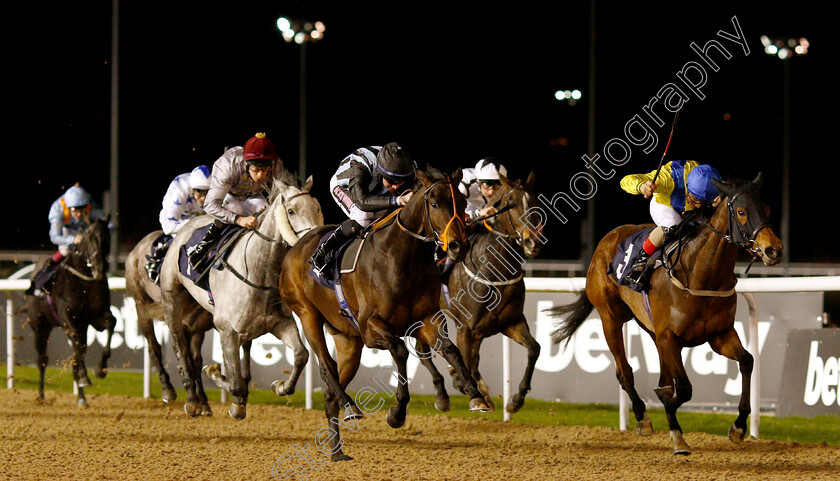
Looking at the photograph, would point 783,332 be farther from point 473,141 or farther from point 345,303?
point 473,141

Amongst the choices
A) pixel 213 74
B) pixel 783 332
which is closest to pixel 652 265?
pixel 783 332

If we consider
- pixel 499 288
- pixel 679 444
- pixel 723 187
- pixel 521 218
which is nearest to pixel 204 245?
pixel 499 288

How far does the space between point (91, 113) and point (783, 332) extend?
17157mm

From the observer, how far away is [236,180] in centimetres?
680

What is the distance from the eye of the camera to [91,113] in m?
20.6

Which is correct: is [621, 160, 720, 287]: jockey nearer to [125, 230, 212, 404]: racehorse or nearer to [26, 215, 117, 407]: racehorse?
[125, 230, 212, 404]: racehorse

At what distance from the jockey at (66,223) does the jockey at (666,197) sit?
5.31 m

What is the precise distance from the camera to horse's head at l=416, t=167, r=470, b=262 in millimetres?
4582

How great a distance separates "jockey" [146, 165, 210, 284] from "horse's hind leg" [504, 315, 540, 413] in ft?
9.34

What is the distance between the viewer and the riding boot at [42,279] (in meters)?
8.93

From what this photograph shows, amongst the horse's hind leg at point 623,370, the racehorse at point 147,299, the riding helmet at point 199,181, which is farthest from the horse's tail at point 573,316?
the riding helmet at point 199,181

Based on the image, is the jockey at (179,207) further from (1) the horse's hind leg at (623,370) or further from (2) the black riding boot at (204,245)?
(1) the horse's hind leg at (623,370)

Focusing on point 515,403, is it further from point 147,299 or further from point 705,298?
point 147,299

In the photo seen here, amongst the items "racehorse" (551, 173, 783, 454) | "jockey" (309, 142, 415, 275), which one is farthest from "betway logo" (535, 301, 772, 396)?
"jockey" (309, 142, 415, 275)
